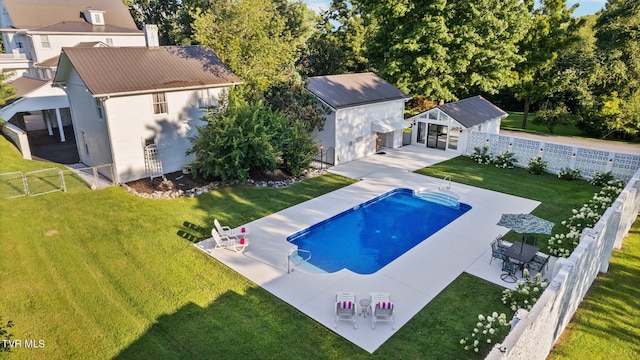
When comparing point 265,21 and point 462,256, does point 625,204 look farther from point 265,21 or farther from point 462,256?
point 265,21

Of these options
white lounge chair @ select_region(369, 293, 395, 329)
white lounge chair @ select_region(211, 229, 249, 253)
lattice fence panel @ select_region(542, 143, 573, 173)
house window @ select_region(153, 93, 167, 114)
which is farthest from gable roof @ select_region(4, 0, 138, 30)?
white lounge chair @ select_region(369, 293, 395, 329)

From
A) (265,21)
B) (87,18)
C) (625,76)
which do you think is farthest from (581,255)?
(87,18)

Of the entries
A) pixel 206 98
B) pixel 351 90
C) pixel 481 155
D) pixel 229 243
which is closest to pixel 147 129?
pixel 206 98

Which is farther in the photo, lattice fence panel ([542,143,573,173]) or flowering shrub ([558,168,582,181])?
lattice fence panel ([542,143,573,173])

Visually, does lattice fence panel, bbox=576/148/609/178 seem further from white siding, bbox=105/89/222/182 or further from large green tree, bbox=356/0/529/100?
white siding, bbox=105/89/222/182

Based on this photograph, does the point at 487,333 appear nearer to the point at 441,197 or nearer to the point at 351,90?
the point at 441,197

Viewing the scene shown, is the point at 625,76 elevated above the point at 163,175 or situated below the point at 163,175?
above
